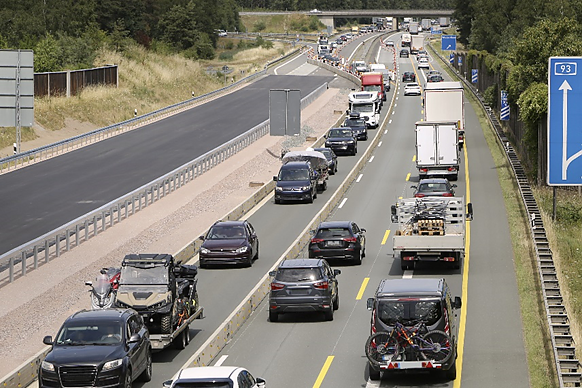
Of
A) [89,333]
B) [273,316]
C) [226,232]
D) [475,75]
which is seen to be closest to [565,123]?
[226,232]

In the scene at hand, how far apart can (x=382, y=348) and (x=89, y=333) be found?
5.71m

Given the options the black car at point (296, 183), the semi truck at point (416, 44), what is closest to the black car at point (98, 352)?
the black car at point (296, 183)

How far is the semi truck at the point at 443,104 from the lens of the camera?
6266 cm

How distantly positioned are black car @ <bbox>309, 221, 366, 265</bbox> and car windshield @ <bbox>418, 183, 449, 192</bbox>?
8421mm

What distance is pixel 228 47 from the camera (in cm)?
18425

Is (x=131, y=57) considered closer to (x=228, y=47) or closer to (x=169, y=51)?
(x=169, y=51)

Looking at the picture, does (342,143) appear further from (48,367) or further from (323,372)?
(48,367)

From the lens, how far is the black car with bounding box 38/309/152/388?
18844mm

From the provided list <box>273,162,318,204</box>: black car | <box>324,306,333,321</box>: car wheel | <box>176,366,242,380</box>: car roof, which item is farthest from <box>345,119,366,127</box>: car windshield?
<box>176,366,242,380</box>: car roof

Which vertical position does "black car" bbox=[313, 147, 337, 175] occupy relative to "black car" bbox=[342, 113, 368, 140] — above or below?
below

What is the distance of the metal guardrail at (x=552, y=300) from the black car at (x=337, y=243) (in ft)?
19.2

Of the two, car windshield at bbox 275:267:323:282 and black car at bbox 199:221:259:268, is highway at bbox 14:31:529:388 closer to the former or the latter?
black car at bbox 199:221:259:268

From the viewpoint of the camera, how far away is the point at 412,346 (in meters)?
20.3

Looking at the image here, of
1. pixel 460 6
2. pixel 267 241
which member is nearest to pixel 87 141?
pixel 267 241
